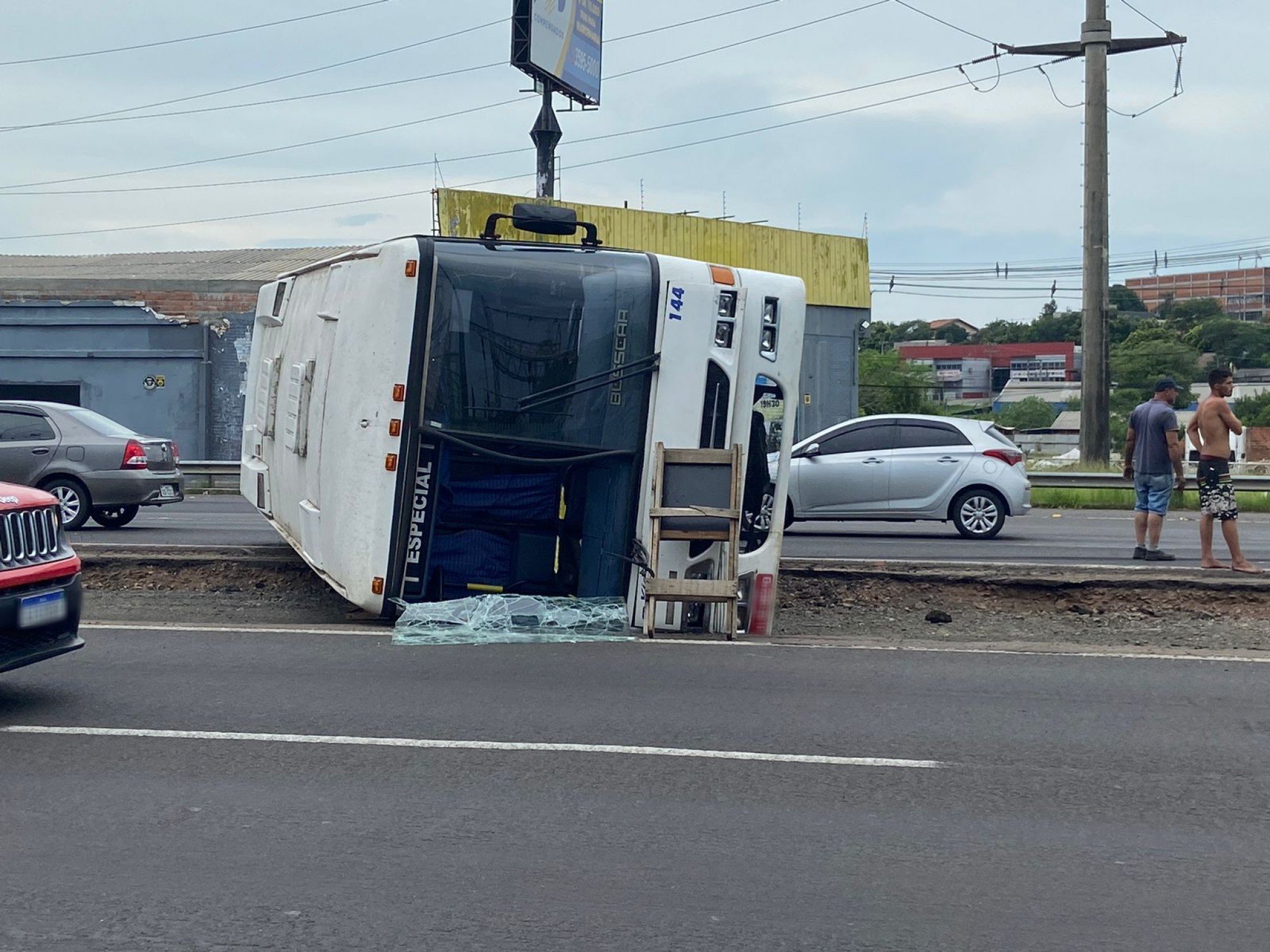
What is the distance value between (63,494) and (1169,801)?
1392cm

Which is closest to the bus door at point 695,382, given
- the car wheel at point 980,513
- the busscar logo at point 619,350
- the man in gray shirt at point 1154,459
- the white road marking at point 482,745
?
the busscar logo at point 619,350

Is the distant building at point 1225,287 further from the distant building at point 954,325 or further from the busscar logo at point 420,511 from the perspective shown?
the busscar logo at point 420,511

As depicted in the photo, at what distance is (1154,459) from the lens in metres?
13.2

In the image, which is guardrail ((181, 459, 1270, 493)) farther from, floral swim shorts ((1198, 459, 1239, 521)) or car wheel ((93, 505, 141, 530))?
floral swim shorts ((1198, 459, 1239, 521))

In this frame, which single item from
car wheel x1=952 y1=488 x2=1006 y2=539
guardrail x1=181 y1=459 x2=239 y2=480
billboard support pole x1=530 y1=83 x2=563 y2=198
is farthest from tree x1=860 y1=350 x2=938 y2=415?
car wheel x1=952 y1=488 x2=1006 y2=539

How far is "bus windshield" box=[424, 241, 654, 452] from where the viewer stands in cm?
909

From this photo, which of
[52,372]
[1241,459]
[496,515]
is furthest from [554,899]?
[1241,459]

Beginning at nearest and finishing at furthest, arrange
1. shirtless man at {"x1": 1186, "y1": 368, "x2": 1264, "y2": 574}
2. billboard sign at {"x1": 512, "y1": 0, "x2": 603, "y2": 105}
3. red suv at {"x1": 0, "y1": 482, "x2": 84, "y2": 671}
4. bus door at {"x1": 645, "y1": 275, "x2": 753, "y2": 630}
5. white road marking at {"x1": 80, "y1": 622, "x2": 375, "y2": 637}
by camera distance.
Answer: red suv at {"x1": 0, "y1": 482, "x2": 84, "y2": 671}, bus door at {"x1": 645, "y1": 275, "x2": 753, "y2": 630}, white road marking at {"x1": 80, "y1": 622, "x2": 375, "y2": 637}, shirtless man at {"x1": 1186, "y1": 368, "x2": 1264, "y2": 574}, billboard sign at {"x1": 512, "y1": 0, "x2": 603, "y2": 105}

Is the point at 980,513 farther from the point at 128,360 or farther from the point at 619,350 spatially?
the point at 128,360

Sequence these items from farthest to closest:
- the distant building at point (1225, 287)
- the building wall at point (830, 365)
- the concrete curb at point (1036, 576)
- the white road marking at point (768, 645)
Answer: the distant building at point (1225, 287)
the building wall at point (830, 365)
the concrete curb at point (1036, 576)
the white road marking at point (768, 645)

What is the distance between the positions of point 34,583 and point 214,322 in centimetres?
2647

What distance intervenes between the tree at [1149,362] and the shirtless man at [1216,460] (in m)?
51.5

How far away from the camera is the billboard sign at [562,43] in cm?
3083

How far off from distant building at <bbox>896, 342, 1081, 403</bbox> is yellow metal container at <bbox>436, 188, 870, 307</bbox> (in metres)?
57.1
